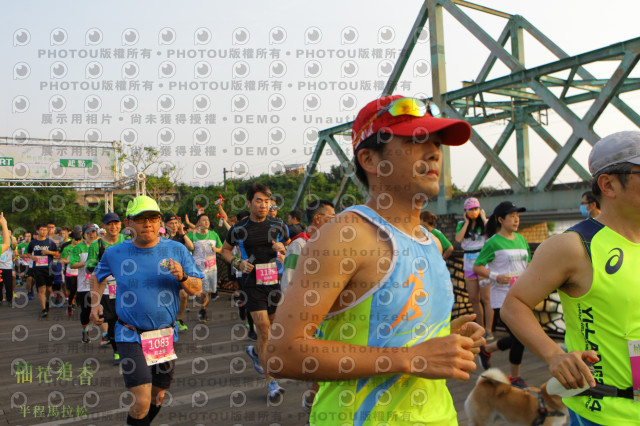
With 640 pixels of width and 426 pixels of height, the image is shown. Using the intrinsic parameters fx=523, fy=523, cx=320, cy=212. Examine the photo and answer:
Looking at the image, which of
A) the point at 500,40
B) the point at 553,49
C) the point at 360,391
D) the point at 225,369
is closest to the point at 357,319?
the point at 360,391

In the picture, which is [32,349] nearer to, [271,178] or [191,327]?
[191,327]

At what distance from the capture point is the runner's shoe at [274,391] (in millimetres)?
5281

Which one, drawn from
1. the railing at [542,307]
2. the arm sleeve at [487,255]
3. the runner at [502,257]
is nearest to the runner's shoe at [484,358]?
the runner at [502,257]

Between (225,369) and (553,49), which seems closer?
(225,369)

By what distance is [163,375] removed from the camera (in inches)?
157

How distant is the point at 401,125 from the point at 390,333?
0.62 m

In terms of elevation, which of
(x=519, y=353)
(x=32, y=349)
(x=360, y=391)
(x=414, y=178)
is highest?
(x=414, y=178)

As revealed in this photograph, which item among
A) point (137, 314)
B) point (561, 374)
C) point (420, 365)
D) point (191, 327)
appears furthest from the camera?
point (191, 327)

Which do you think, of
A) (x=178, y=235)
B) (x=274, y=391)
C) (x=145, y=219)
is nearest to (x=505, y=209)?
(x=274, y=391)

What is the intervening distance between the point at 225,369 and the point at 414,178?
570 centimetres

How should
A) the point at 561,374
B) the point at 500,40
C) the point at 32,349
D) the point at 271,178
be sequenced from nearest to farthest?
the point at 561,374
the point at 32,349
the point at 500,40
the point at 271,178

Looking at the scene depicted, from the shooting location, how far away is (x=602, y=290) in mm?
2045

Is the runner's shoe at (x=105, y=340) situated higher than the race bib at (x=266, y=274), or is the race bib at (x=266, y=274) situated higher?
the race bib at (x=266, y=274)

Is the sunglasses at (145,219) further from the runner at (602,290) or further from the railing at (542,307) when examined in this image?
the railing at (542,307)
